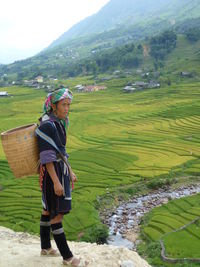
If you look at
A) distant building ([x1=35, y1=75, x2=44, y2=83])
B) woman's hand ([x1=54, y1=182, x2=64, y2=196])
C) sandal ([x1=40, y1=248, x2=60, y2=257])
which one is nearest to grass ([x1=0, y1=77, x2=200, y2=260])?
sandal ([x1=40, y1=248, x2=60, y2=257])

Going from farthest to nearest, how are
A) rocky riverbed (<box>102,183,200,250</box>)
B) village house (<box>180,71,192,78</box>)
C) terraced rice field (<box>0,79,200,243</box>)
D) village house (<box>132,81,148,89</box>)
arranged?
1. village house (<box>180,71,192,78</box>)
2. village house (<box>132,81,148,89</box>)
3. terraced rice field (<box>0,79,200,243</box>)
4. rocky riverbed (<box>102,183,200,250</box>)

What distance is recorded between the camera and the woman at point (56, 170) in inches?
272

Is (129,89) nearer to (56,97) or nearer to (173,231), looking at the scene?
(173,231)

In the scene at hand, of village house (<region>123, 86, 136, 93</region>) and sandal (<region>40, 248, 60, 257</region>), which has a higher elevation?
sandal (<region>40, 248, 60, 257</region>)

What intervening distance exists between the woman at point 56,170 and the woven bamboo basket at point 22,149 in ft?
0.62

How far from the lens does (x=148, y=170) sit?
34906 millimetres

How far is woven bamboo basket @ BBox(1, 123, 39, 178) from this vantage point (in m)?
6.91

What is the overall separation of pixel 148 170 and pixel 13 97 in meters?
65.3

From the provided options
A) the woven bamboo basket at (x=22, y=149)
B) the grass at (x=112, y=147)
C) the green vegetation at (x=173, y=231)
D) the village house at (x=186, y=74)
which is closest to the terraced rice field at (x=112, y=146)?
the grass at (x=112, y=147)

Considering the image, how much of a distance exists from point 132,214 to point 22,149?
20.3 m

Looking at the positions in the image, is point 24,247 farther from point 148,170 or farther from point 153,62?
point 153,62

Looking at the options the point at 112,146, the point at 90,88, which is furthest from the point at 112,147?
the point at 90,88

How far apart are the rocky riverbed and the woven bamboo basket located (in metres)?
15.2

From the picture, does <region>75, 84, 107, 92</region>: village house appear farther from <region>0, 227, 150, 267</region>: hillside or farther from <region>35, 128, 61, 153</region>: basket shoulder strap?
<region>35, 128, 61, 153</region>: basket shoulder strap
